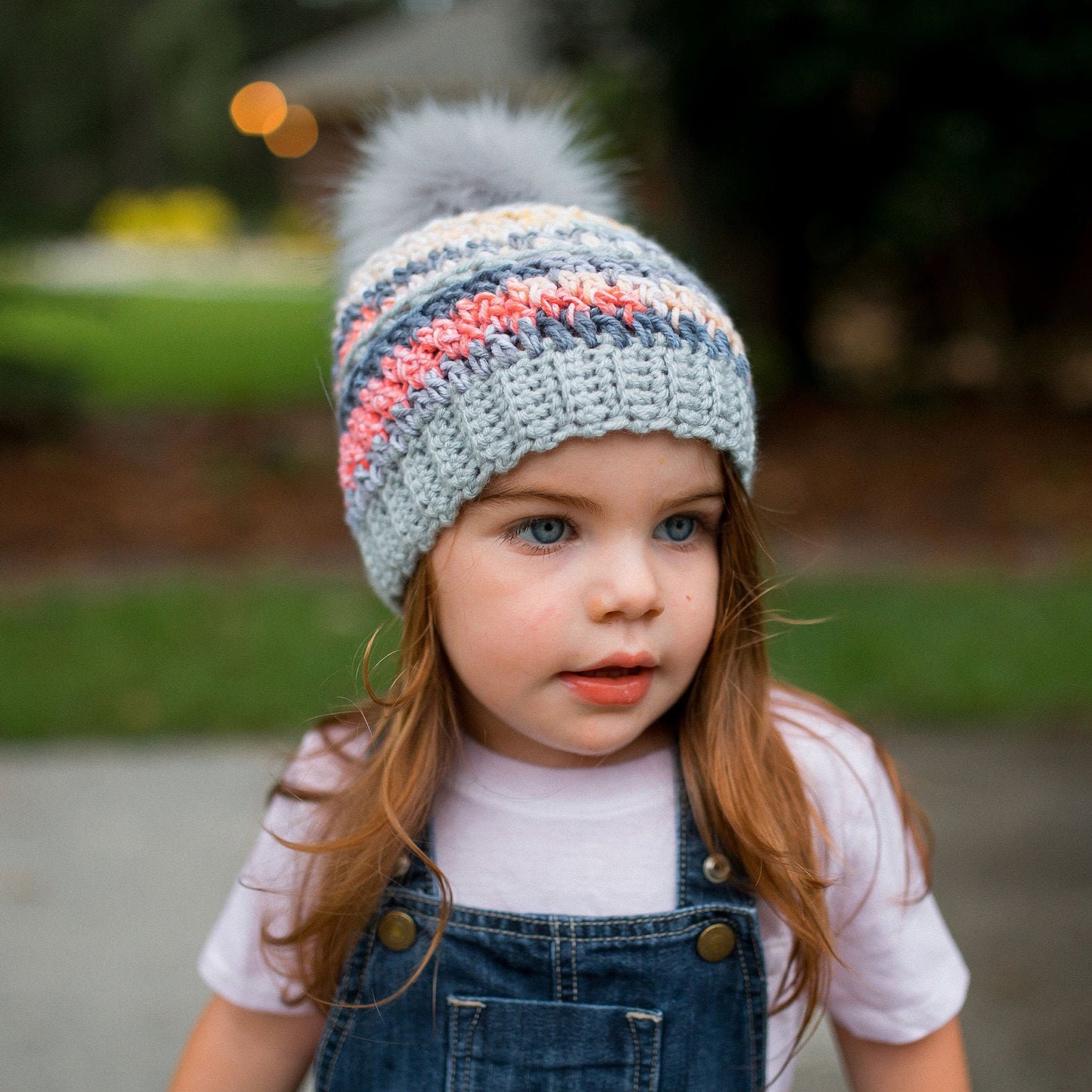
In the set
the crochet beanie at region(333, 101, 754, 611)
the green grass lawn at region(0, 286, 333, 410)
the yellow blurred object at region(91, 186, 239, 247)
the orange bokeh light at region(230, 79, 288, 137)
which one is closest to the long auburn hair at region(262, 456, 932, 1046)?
the crochet beanie at region(333, 101, 754, 611)

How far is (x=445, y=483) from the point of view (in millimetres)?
1505

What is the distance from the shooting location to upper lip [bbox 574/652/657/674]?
4.73ft

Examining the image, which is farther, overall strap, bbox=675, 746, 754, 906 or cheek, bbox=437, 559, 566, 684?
overall strap, bbox=675, 746, 754, 906

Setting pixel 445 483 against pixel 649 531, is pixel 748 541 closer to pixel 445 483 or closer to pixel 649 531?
pixel 649 531

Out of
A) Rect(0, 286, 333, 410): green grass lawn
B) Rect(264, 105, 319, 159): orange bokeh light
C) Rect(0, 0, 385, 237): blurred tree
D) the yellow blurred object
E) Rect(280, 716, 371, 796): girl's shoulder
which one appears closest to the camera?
Rect(280, 716, 371, 796): girl's shoulder

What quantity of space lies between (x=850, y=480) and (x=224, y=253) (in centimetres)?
3182

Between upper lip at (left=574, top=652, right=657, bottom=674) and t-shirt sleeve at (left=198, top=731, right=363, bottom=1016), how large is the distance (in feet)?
1.63

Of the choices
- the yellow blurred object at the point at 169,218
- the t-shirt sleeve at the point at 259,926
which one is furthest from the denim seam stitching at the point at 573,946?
the yellow blurred object at the point at 169,218

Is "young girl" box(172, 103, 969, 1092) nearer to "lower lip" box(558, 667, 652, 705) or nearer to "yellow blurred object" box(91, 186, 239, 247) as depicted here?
"lower lip" box(558, 667, 652, 705)

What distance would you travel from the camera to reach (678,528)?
1.54 meters

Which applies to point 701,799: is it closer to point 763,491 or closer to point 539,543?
point 539,543

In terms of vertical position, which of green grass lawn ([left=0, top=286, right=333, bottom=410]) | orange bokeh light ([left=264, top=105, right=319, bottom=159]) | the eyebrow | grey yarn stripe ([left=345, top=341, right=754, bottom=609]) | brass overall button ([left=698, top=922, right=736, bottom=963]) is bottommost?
brass overall button ([left=698, top=922, right=736, bottom=963])

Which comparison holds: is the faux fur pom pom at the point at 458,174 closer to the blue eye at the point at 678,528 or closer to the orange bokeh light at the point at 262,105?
the blue eye at the point at 678,528

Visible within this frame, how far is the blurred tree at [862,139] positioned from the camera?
23.1ft
